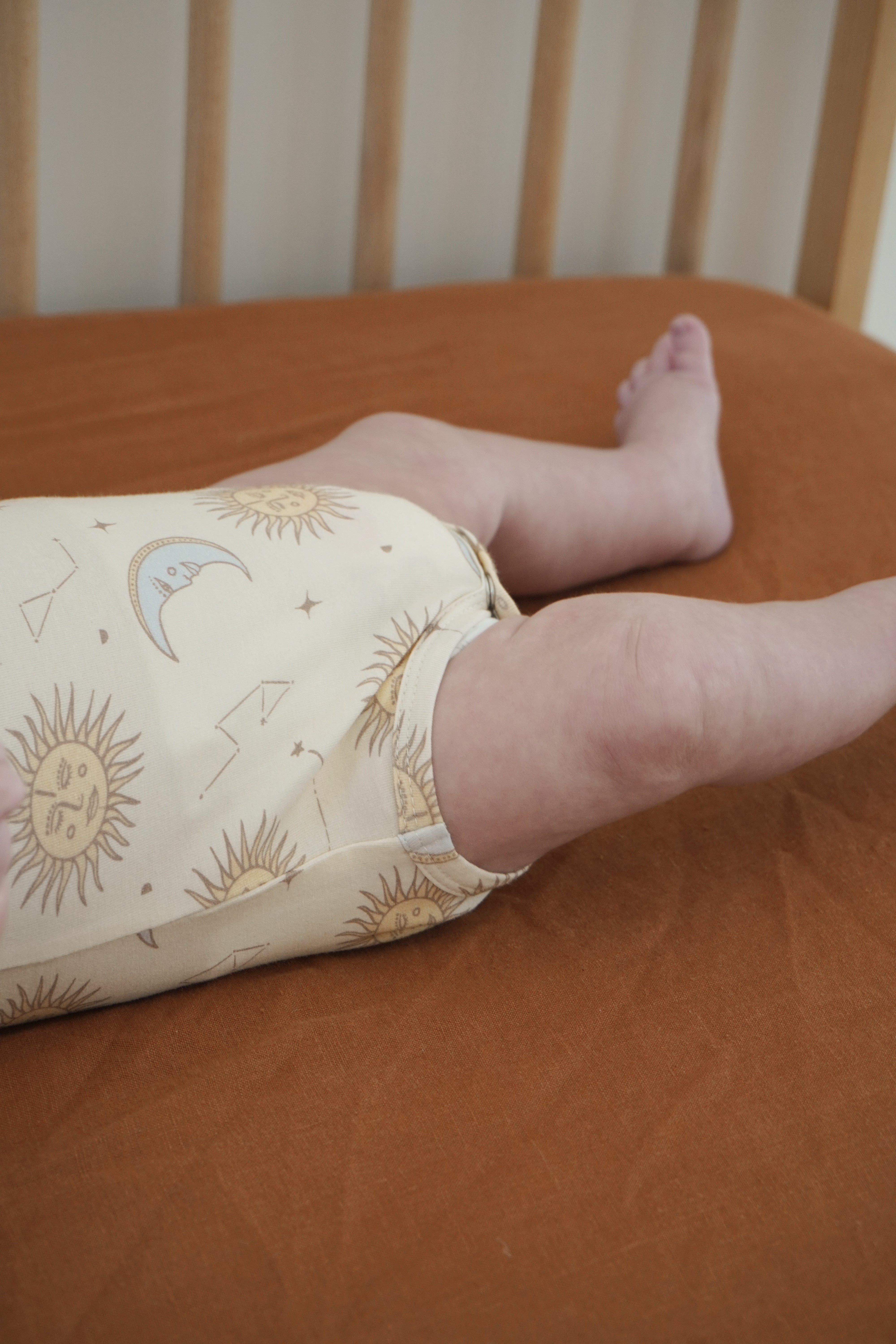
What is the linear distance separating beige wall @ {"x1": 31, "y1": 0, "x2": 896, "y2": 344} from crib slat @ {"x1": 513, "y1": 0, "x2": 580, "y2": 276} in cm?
9

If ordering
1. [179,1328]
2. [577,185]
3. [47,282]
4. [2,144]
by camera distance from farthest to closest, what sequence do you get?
[577,185] < [47,282] < [2,144] < [179,1328]

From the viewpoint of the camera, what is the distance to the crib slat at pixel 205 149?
116 cm

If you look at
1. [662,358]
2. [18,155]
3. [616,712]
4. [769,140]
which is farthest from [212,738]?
[769,140]

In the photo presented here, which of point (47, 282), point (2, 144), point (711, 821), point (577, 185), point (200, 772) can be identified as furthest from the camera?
point (577, 185)

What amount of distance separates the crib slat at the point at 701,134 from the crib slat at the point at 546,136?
6.3 inches

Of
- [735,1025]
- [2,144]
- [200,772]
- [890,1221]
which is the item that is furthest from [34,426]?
[890,1221]

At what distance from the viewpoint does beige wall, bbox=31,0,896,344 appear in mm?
1251

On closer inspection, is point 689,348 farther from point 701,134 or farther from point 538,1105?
point 538,1105

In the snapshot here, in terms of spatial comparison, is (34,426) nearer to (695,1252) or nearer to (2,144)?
(2,144)

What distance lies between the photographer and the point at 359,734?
60cm

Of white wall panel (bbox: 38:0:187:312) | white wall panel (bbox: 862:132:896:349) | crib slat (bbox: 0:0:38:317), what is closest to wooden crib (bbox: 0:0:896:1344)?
crib slat (bbox: 0:0:38:317)

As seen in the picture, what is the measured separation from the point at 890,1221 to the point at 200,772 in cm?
36

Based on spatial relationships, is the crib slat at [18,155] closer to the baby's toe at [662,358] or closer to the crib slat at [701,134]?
the baby's toe at [662,358]

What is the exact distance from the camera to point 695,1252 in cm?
47
